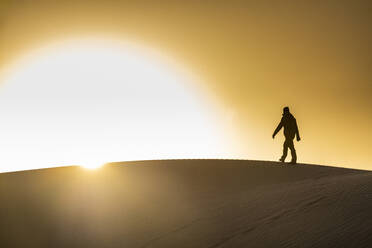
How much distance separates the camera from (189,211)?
7.02 meters

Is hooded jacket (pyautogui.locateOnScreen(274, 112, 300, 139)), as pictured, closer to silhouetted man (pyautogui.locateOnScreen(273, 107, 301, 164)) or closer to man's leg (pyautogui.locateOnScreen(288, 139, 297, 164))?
silhouetted man (pyautogui.locateOnScreen(273, 107, 301, 164))

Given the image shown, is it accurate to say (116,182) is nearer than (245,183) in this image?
No

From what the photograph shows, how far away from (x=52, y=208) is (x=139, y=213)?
1892 millimetres

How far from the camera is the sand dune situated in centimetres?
540

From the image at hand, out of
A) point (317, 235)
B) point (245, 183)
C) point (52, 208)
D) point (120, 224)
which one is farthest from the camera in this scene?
point (245, 183)

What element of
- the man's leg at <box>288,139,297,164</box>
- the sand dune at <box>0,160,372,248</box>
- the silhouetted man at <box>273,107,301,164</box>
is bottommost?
the sand dune at <box>0,160,372,248</box>

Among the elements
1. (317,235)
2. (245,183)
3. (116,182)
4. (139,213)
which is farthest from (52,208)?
(317,235)

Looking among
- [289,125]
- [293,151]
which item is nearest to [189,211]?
[289,125]

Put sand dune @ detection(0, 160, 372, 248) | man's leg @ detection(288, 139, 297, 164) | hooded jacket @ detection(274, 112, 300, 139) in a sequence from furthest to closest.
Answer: man's leg @ detection(288, 139, 297, 164), hooded jacket @ detection(274, 112, 300, 139), sand dune @ detection(0, 160, 372, 248)

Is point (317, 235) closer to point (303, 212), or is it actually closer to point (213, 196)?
point (303, 212)

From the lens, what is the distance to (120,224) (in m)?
6.58

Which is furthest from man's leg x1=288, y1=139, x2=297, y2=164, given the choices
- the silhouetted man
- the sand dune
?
the sand dune

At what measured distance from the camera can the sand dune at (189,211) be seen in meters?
5.40

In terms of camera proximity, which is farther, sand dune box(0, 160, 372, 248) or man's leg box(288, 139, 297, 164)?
man's leg box(288, 139, 297, 164)
